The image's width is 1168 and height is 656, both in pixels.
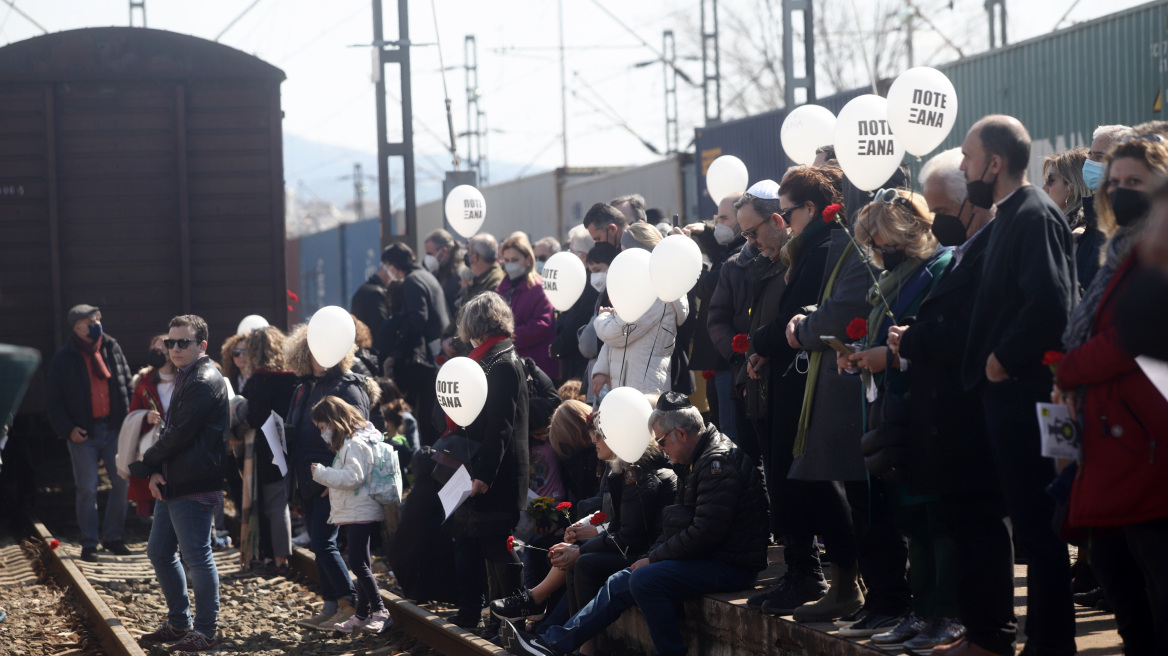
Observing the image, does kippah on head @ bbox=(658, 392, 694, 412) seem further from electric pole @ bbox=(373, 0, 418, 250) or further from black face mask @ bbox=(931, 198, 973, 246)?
electric pole @ bbox=(373, 0, 418, 250)

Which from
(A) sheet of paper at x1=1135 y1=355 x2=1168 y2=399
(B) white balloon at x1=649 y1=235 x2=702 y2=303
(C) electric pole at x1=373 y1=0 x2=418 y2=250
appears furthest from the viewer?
(C) electric pole at x1=373 y1=0 x2=418 y2=250

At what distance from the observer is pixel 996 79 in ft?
35.4

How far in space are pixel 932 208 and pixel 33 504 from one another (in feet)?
34.2

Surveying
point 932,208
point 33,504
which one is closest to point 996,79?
point 932,208

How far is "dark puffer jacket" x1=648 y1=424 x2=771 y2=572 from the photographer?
5211 mm

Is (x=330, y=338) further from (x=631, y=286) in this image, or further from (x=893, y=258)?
(x=893, y=258)

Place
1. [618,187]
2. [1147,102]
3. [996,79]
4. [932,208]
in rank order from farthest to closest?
[618,187]
[996,79]
[1147,102]
[932,208]

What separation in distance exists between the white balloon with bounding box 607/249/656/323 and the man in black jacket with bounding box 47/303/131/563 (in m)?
5.44

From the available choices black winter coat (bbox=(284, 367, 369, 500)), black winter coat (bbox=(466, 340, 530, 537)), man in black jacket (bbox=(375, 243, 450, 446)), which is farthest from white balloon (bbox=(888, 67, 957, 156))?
man in black jacket (bbox=(375, 243, 450, 446))

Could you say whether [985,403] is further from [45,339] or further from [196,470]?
[45,339]

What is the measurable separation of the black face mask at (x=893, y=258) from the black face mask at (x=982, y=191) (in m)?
0.53

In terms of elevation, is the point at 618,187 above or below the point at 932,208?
above

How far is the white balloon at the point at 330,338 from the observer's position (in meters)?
7.20

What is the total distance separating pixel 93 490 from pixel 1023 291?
28.0 ft
